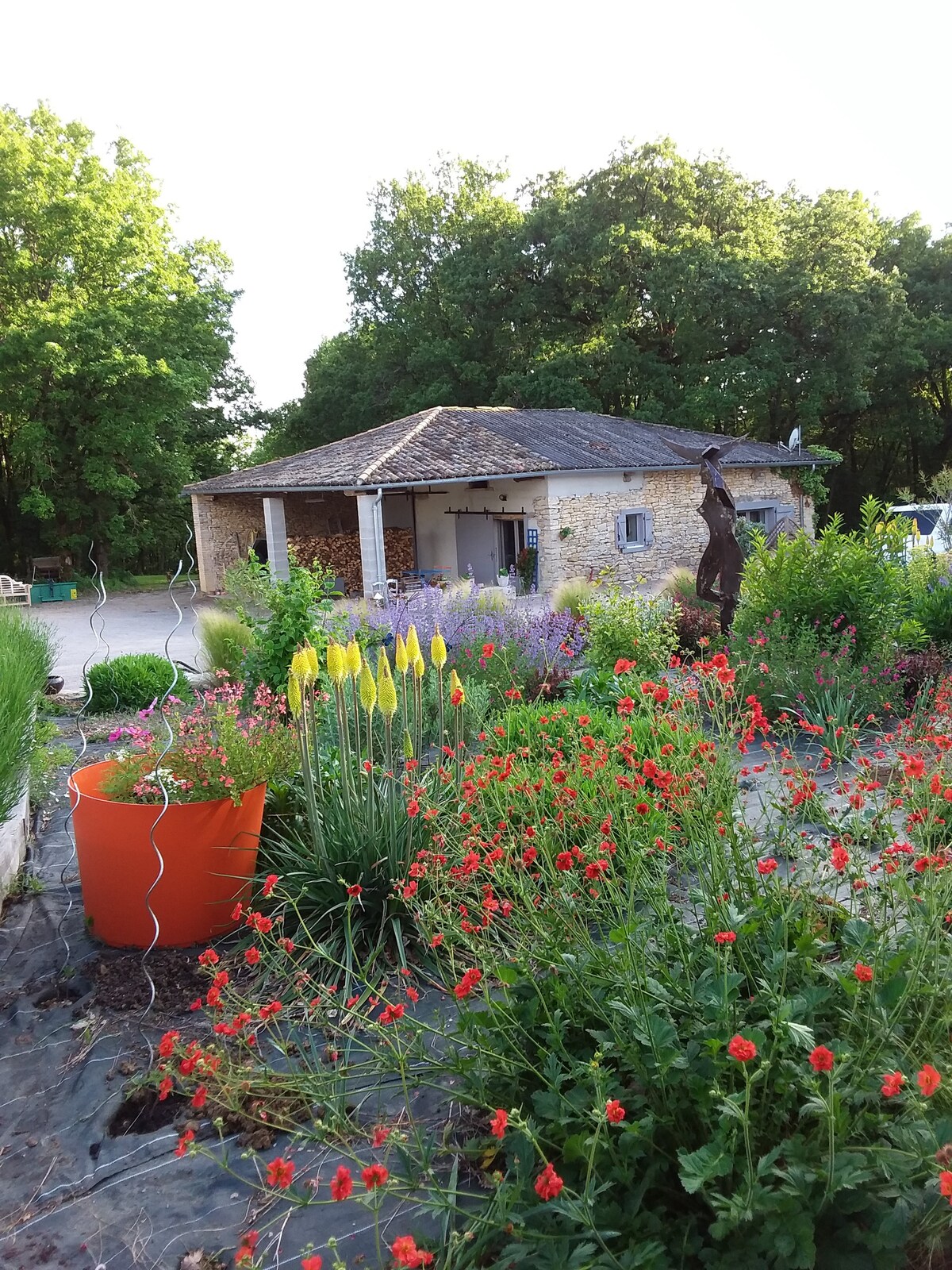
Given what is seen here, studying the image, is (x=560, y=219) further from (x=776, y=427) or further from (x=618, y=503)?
(x=618, y=503)

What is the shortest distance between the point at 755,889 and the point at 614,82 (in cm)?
575

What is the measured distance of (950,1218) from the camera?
4.63 ft

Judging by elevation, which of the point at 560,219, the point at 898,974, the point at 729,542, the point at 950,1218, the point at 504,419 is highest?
the point at 560,219

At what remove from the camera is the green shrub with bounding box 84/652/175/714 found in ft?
27.4

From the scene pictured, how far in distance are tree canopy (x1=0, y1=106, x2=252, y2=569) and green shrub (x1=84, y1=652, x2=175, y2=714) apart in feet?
51.6

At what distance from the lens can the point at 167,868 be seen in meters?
3.40

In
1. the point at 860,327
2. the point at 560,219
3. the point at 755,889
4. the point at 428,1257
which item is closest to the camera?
the point at 428,1257

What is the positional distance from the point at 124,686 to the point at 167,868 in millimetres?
5501

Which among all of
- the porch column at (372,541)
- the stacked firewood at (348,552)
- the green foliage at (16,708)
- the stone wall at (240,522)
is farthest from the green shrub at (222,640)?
the stone wall at (240,522)

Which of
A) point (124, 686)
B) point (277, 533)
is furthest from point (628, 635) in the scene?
point (277, 533)

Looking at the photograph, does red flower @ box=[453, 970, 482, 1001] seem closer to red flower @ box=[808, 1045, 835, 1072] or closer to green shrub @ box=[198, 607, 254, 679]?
red flower @ box=[808, 1045, 835, 1072]

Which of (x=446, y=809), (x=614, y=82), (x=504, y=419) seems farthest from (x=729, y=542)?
(x=504, y=419)

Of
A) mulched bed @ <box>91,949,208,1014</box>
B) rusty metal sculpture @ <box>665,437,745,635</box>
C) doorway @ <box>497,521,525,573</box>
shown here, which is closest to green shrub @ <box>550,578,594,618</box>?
rusty metal sculpture @ <box>665,437,745,635</box>

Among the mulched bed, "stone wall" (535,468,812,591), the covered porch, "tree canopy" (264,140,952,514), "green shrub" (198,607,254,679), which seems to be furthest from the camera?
"tree canopy" (264,140,952,514)
